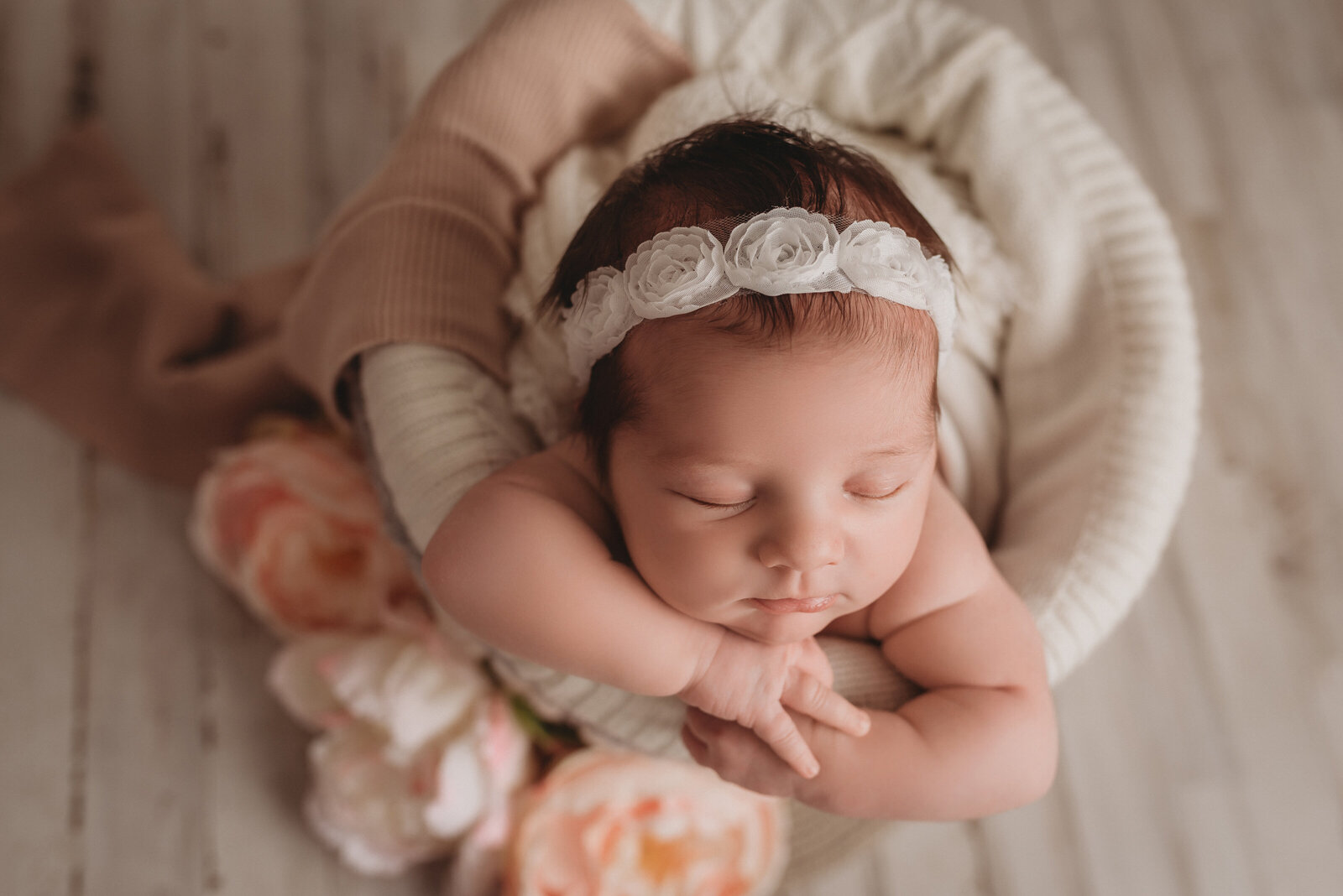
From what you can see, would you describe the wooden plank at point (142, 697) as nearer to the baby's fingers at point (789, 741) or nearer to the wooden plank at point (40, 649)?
the wooden plank at point (40, 649)

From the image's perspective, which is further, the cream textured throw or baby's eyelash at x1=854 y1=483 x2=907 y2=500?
Answer: the cream textured throw

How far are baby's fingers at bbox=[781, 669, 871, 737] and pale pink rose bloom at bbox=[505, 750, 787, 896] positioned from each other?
0.82 ft

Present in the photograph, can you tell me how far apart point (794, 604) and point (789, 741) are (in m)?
0.12

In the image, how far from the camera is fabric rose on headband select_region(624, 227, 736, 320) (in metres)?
0.71

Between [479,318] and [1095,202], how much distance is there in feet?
2.18

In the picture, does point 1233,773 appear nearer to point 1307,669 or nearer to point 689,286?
point 1307,669

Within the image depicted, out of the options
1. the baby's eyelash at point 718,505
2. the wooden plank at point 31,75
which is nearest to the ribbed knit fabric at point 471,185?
the baby's eyelash at point 718,505

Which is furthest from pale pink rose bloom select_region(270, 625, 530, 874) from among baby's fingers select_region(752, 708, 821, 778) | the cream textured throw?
baby's fingers select_region(752, 708, 821, 778)

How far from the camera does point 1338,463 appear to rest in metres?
1.48

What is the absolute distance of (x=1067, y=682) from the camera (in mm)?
1352

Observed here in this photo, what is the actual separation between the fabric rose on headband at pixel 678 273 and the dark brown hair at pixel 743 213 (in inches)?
0.7

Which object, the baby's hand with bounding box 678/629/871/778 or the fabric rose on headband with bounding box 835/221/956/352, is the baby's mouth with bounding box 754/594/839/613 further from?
the fabric rose on headband with bounding box 835/221/956/352

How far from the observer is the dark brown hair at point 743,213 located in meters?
0.72

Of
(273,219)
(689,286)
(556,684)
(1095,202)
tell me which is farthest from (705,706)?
(273,219)
